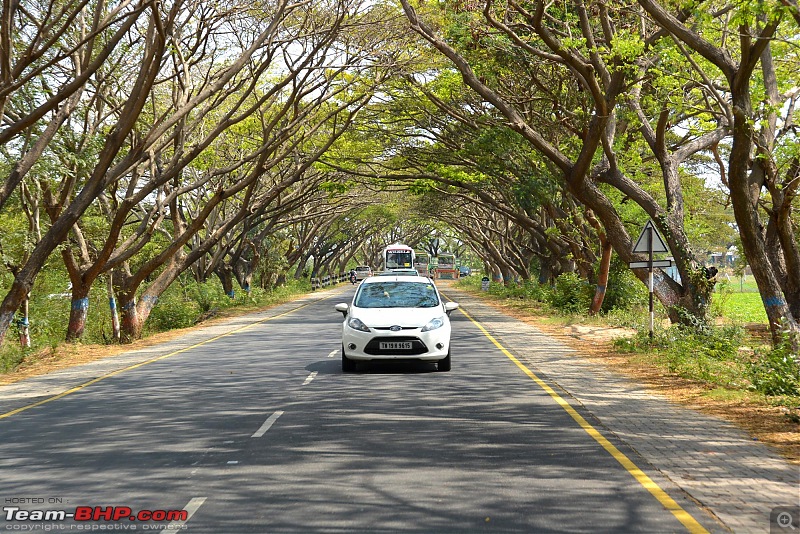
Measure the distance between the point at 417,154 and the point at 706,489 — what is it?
32337 mm

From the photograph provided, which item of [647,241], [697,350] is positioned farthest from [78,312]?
[697,350]

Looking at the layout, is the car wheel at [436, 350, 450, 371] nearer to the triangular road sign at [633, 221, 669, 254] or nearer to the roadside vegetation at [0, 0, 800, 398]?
the roadside vegetation at [0, 0, 800, 398]

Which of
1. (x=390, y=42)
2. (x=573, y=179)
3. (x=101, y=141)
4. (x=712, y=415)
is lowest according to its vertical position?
(x=712, y=415)

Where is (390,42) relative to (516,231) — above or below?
above

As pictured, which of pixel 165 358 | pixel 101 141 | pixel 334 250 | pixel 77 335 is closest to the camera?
pixel 165 358

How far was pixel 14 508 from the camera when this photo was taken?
273 inches

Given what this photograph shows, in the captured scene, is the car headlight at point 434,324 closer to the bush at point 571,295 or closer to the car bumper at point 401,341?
the car bumper at point 401,341

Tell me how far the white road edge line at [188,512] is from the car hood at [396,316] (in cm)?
→ 914

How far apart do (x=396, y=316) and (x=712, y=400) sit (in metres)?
5.73

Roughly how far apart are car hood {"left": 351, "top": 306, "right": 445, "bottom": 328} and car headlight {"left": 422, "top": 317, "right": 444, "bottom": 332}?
6cm

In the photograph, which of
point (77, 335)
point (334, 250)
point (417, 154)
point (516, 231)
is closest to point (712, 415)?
point (77, 335)

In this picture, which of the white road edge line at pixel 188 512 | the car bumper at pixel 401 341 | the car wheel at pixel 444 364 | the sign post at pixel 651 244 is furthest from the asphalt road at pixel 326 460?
the sign post at pixel 651 244

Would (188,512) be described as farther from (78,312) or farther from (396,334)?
(78,312)

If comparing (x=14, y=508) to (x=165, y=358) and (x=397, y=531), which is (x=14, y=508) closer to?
(x=397, y=531)
